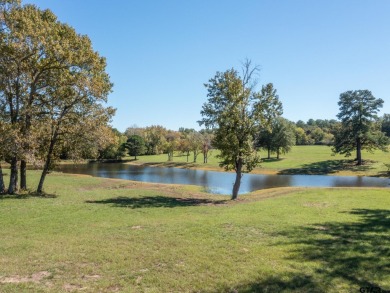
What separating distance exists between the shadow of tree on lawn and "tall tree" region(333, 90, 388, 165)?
5857 centimetres

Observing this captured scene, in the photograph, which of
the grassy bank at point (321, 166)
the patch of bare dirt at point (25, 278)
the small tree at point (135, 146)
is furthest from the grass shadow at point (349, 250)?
the small tree at point (135, 146)

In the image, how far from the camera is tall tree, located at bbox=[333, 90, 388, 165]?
6675 centimetres

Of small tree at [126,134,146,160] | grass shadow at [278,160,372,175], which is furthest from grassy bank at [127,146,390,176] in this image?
small tree at [126,134,146,160]

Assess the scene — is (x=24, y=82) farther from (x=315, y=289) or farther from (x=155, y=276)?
(x=315, y=289)

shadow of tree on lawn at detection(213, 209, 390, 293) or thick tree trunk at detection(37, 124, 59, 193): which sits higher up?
thick tree trunk at detection(37, 124, 59, 193)

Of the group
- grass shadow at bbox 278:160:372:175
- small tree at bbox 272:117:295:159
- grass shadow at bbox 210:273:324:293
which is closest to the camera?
grass shadow at bbox 210:273:324:293

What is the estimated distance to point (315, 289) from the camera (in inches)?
305

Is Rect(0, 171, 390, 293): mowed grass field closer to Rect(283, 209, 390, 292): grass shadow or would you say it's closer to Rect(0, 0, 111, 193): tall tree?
Rect(283, 209, 390, 292): grass shadow

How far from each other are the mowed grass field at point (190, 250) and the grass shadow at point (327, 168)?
161 ft

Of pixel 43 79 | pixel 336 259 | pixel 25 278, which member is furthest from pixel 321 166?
pixel 25 278

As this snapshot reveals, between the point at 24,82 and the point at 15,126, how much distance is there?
389 centimetres

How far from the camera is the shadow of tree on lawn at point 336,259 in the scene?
793cm

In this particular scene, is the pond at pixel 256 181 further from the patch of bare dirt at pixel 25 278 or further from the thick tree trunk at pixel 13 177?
the patch of bare dirt at pixel 25 278

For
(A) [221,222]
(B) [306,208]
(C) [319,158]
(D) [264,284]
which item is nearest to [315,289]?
(D) [264,284]
